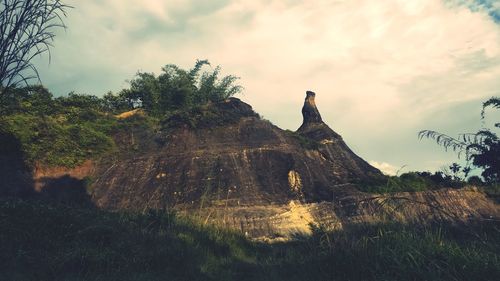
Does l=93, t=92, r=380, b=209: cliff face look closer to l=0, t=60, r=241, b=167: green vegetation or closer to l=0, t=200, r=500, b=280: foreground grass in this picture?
l=0, t=60, r=241, b=167: green vegetation

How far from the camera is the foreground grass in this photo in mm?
6578

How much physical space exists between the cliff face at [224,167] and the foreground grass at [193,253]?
5.63 m

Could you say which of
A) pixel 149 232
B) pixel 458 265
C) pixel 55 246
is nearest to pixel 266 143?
pixel 149 232

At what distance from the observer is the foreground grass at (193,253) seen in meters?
6.58

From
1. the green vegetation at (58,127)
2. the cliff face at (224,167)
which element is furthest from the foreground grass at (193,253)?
the green vegetation at (58,127)

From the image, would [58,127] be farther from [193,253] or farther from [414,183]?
[414,183]

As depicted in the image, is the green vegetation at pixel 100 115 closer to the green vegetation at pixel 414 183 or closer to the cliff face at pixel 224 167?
the cliff face at pixel 224 167

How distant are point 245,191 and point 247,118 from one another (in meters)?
5.65

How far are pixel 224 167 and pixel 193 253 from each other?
9.00 metres

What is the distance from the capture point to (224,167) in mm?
18719

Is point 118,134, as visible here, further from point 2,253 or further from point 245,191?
point 2,253

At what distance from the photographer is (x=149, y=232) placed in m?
10.7

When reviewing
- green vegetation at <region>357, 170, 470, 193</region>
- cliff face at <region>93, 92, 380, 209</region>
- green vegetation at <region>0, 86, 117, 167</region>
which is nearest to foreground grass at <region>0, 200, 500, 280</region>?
cliff face at <region>93, 92, 380, 209</region>

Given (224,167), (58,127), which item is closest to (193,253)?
(224,167)
